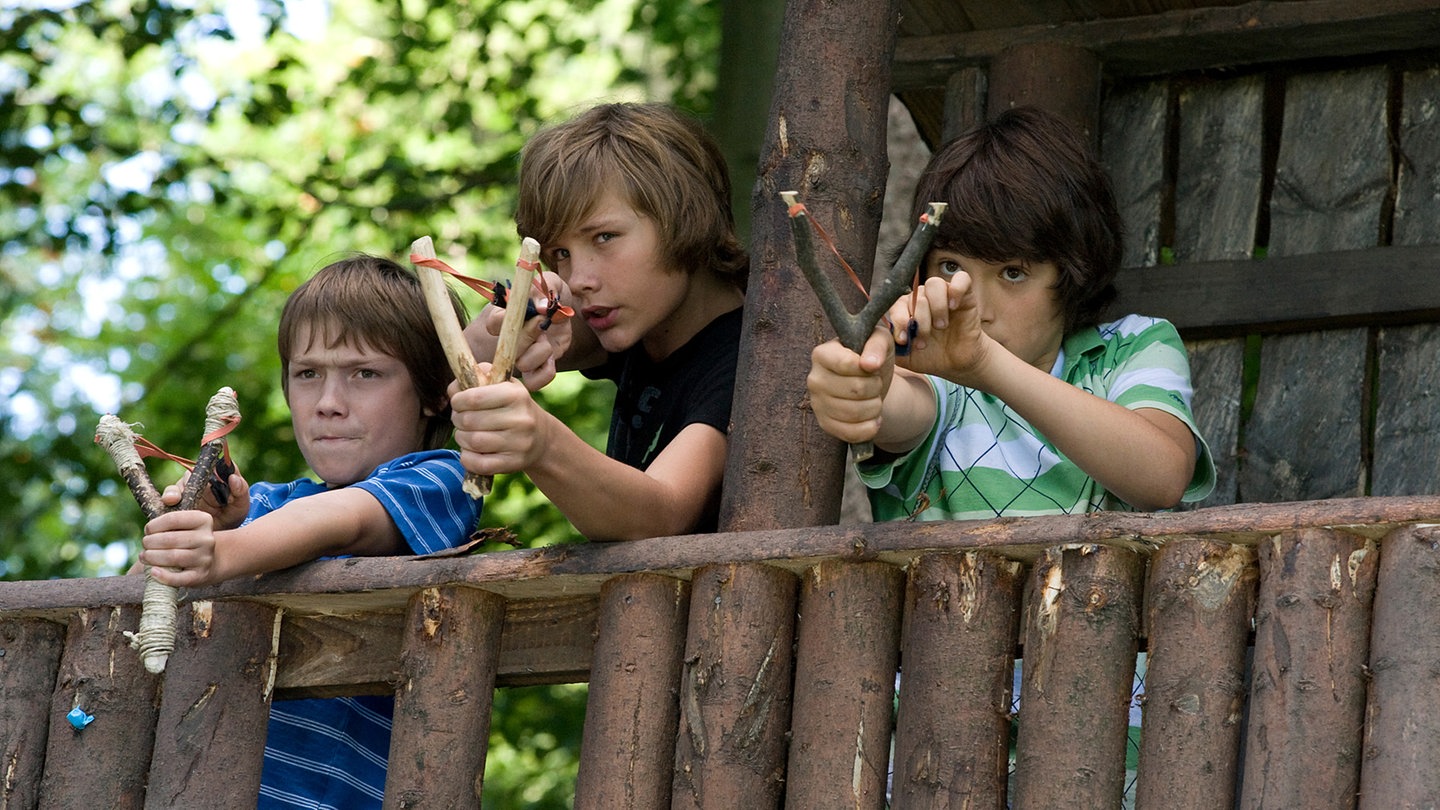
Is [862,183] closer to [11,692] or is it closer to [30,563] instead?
[11,692]

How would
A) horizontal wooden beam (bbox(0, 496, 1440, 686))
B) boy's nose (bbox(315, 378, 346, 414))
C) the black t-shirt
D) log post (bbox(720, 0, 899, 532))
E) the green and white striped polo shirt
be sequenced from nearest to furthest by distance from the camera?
1. horizontal wooden beam (bbox(0, 496, 1440, 686))
2. log post (bbox(720, 0, 899, 532))
3. the green and white striped polo shirt
4. the black t-shirt
5. boy's nose (bbox(315, 378, 346, 414))

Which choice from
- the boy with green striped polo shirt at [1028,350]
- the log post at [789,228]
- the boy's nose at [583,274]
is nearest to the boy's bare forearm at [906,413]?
the boy with green striped polo shirt at [1028,350]

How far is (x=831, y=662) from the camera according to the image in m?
2.75

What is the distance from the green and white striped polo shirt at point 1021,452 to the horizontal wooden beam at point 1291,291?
998 millimetres

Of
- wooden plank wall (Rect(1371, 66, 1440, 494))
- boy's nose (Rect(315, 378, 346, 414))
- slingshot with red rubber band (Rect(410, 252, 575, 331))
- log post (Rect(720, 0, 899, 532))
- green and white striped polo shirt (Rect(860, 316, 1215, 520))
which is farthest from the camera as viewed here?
wooden plank wall (Rect(1371, 66, 1440, 494))

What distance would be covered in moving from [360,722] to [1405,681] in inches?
82.7

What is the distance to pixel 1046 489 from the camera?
3270 millimetres

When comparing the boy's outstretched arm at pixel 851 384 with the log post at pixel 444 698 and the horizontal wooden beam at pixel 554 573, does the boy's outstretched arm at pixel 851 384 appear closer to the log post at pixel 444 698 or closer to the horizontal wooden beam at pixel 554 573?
the horizontal wooden beam at pixel 554 573

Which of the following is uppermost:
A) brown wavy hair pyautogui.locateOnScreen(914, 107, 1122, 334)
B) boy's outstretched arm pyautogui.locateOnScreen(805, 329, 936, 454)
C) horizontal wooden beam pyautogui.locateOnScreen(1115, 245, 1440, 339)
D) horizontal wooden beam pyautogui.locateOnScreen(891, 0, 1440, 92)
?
horizontal wooden beam pyautogui.locateOnScreen(891, 0, 1440, 92)

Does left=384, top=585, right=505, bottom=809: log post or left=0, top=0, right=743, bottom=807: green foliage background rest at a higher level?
left=0, top=0, right=743, bottom=807: green foliage background

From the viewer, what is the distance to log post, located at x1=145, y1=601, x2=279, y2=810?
314 cm

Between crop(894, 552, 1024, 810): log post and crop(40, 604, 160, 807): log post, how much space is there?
149 cm

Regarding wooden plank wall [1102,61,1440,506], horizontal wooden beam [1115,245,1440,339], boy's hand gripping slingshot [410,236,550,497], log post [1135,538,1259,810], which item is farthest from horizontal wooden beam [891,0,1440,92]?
log post [1135,538,1259,810]

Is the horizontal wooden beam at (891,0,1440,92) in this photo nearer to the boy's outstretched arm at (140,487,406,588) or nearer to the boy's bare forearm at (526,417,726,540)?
the boy's bare forearm at (526,417,726,540)
